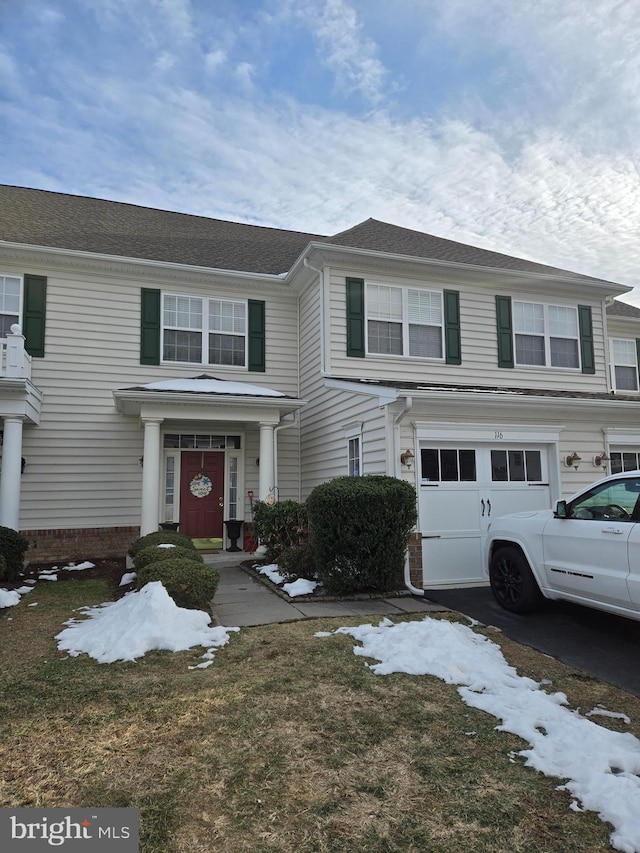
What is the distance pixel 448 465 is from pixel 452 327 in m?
4.47

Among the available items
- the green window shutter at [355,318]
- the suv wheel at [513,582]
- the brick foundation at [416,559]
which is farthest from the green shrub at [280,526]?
the green window shutter at [355,318]

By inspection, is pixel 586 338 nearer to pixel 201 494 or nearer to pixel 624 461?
pixel 624 461

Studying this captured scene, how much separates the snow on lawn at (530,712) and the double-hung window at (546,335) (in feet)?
27.2

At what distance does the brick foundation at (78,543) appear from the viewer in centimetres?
1042

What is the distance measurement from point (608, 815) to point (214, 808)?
1828 millimetres

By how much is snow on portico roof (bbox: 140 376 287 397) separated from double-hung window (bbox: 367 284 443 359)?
8.19 ft

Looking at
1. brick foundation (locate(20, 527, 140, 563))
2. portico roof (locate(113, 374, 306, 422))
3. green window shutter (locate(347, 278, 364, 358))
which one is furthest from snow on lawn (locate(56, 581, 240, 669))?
green window shutter (locate(347, 278, 364, 358))

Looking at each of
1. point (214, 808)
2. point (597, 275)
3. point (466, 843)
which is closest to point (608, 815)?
point (466, 843)

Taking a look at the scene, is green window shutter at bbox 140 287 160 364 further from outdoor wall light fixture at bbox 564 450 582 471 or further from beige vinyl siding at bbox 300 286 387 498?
outdoor wall light fixture at bbox 564 450 582 471

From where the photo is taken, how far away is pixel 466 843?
2262 millimetres

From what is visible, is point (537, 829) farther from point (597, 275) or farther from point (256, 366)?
point (597, 275)

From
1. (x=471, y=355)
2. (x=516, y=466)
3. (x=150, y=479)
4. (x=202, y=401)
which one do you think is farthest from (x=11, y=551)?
(x=471, y=355)

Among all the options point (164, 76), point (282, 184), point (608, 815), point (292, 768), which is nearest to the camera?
point (608, 815)

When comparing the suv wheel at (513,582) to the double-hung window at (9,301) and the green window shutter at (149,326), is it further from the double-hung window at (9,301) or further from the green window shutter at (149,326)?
the double-hung window at (9,301)
